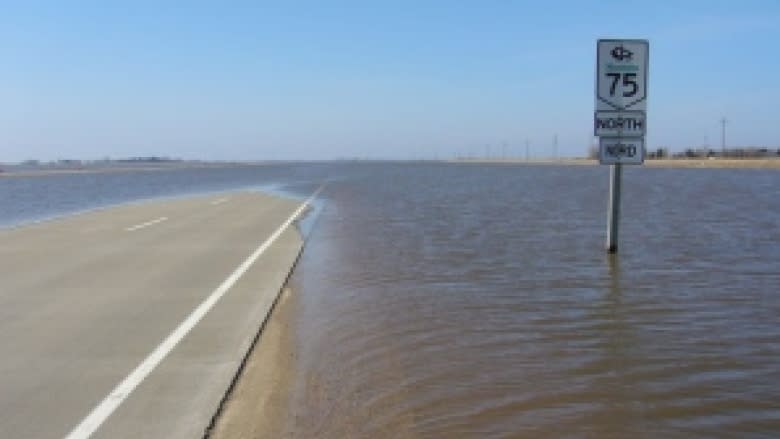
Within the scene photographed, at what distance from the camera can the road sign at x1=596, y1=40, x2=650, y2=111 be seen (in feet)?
41.6

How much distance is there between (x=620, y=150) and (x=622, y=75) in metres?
1.23

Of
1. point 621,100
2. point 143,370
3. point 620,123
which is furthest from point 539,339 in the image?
point 621,100

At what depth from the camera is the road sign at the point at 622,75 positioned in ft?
41.6

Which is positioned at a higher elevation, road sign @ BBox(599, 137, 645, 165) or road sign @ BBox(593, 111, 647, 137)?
road sign @ BBox(593, 111, 647, 137)

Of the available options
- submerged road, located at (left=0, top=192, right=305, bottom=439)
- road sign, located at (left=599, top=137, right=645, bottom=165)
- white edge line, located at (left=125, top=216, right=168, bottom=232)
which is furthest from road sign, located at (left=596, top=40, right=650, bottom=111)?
white edge line, located at (left=125, top=216, right=168, bottom=232)

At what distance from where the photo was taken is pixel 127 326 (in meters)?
8.30

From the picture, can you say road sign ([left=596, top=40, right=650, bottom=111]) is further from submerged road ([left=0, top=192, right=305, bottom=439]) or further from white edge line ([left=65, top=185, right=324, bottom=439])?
white edge line ([left=65, top=185, right=324, bottom=439])

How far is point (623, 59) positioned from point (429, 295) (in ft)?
17.4

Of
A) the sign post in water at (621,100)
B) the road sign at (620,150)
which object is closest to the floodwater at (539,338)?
the road sign at (620,150)

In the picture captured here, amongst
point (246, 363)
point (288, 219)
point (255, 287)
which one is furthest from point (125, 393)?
point (288, 219)

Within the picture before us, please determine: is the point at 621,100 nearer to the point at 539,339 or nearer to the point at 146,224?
the point at 539,339

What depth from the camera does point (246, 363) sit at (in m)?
7.07

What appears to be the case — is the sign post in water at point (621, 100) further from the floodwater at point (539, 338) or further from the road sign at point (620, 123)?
the floodwater at point (539, 338)

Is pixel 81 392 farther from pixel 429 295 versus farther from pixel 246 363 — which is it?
pixel 429 295
